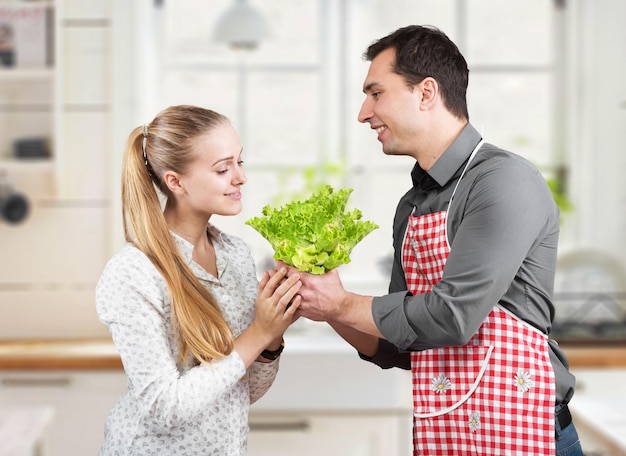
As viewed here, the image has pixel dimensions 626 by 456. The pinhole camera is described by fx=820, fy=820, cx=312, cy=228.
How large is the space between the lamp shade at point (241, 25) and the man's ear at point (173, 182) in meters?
2.12

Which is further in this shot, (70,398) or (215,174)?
(70,398)

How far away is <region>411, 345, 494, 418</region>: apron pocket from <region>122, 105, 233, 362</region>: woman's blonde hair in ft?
1.38

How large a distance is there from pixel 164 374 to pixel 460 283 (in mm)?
587

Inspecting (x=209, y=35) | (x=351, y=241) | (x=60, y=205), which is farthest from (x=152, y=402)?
(x=209, y=35)

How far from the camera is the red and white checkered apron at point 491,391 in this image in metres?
1.66

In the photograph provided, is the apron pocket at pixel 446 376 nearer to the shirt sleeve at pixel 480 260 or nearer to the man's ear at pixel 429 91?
the shirt sleeve at pixel 480 260

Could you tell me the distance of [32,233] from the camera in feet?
12.3

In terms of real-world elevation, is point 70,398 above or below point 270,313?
below

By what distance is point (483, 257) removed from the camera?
1.57m

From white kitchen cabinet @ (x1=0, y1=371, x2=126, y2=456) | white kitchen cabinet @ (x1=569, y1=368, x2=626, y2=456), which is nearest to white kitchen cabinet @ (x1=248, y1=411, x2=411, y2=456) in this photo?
white kitchen cabinet @ (x1=0, y1=371, x2=126, y2=456)

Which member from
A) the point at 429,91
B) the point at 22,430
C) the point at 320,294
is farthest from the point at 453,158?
the point at 22,430

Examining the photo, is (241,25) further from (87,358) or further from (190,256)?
(190,256)

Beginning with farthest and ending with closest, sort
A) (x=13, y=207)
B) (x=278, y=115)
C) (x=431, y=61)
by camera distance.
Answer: (x=278, y=115), (x=13, y=207), (x=431, y=61)

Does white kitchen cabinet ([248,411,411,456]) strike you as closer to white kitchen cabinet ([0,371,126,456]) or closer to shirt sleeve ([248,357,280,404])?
white kitchen cabinet ([0,371,126,456])
